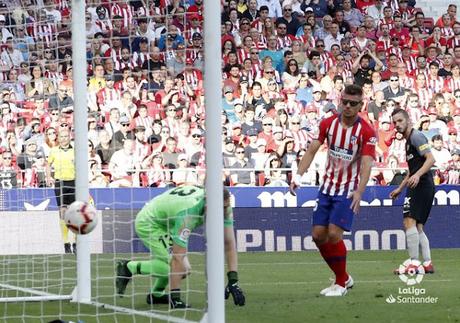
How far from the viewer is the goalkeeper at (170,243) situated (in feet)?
38.4

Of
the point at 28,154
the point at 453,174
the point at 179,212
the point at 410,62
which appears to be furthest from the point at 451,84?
the point at 179,212

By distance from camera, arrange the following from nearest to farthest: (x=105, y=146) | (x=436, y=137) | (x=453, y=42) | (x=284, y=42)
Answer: (x=105, y=146), (x=436, y=137), (x=284, y=42), (x=453, y=42)

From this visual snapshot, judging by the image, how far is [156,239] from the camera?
495 inches

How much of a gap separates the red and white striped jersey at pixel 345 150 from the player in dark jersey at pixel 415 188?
231 centimetres

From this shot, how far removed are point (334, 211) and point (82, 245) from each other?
2.75 meters

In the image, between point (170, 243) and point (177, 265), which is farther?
point (170, 243)

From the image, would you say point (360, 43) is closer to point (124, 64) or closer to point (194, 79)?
point (124, 64)

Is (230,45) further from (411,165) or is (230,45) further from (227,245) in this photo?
(227,245)

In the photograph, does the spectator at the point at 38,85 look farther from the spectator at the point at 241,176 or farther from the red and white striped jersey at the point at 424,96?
the red and white striped jersey at the point at 424,96

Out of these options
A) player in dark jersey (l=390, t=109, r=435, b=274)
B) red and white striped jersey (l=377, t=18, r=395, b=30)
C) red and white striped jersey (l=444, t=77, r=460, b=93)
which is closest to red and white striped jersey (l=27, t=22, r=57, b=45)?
player in dark jersey (l=390, t=109, r=435, b=274)

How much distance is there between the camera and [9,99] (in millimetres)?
16359

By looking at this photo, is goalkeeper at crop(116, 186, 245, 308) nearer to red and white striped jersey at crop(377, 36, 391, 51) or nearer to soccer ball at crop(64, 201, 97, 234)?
soccer ball at crop(64, 201, 97, 234)

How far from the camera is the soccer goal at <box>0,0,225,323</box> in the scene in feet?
31.2

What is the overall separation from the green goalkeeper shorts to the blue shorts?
6.62 ft
